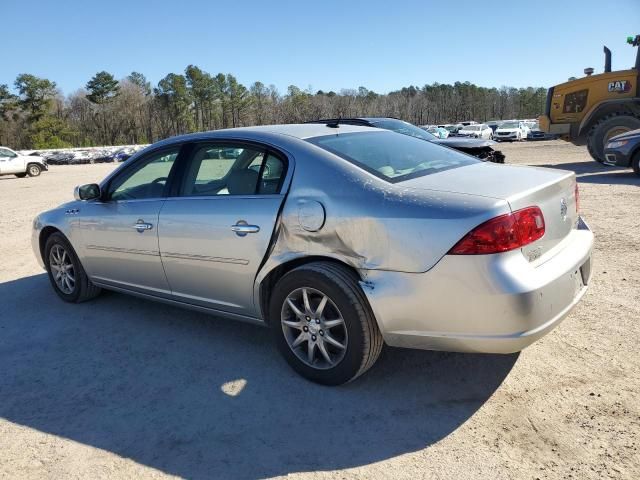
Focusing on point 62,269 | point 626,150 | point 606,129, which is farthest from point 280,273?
point 606,129

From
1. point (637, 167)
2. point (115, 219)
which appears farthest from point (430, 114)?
point (115, 219)

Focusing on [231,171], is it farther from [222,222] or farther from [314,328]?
[314,328]

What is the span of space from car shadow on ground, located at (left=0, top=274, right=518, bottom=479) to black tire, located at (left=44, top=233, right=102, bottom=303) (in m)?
0.64

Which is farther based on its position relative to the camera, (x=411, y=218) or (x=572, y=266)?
(x=572, y=266)

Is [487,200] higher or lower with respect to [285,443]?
higher

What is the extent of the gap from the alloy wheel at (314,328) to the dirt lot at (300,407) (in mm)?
199

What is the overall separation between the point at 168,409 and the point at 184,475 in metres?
0.65

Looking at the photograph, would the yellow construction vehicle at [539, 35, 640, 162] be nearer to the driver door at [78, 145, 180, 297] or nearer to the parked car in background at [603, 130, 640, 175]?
the parked car in background at [603, 130, 640, 175]

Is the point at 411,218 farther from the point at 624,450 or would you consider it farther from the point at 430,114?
the point at 430,114

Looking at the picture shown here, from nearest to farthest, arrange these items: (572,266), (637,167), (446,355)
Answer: (572,266), (446,355), (637,167)

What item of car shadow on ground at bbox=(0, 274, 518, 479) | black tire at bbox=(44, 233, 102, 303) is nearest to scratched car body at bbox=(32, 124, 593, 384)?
car shadow on ground at bbox=(0, 274, 518, 479)

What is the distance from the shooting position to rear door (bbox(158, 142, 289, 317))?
3.42 meters

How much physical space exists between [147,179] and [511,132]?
42.2 metres

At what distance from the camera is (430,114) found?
4951 inches
